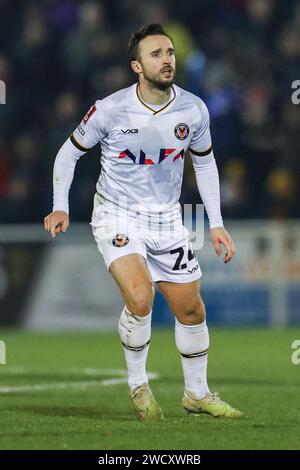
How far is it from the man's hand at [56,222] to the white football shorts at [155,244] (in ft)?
0.94

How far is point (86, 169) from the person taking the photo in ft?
51.9

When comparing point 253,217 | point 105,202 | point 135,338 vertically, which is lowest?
point 253,217

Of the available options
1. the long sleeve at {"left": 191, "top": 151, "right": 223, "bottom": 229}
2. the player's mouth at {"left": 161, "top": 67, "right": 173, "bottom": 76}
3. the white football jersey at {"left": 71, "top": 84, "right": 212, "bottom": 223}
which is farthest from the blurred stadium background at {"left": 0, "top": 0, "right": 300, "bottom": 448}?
the player's mouth at {"left": 161, "top": 67, "right": 173, "bottom": 76}

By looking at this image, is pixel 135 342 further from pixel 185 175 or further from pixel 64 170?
pixel 185 175

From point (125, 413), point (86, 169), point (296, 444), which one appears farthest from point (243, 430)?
point (86, 169)

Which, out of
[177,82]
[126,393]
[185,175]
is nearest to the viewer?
[126,393]

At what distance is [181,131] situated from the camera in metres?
7.74

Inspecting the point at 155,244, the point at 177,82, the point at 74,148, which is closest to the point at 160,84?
the point at 74,148

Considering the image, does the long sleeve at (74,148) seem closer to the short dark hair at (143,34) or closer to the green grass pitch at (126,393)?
the short dark hair at (143,34)

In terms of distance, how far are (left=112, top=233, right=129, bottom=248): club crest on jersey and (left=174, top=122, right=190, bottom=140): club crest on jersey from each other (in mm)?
680

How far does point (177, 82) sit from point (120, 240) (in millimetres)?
8001

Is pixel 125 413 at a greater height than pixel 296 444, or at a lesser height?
lesser
